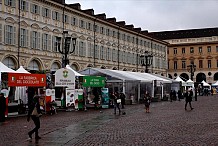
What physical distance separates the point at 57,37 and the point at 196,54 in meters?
73.4

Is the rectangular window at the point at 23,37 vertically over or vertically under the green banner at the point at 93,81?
over

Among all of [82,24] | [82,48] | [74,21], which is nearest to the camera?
[74,21]

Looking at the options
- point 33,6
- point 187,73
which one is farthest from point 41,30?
point 187,73

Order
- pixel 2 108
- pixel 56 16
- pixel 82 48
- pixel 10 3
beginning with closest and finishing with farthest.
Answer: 1. pixel 2 108
2. pixel 10 3
3. pixel 56 16
4. pixel 82 48

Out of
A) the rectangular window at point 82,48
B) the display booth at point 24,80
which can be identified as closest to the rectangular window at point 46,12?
the rectangular window at point 82,48

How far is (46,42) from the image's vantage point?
4634 centimetres

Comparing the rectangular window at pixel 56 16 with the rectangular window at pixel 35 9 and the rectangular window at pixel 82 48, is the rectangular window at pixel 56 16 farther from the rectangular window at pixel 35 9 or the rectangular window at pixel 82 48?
the rectangular window at pixel 82 48

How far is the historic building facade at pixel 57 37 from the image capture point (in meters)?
40.5

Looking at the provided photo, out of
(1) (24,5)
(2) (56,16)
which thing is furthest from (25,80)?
(2) (56,16)

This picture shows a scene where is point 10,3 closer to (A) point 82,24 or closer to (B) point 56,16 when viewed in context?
(B) point 56,16

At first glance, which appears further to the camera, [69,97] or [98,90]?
[98,90]

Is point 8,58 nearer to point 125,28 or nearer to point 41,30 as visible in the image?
point 41,30

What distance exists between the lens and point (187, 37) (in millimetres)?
101812

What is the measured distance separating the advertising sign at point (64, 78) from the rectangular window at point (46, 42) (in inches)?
708
